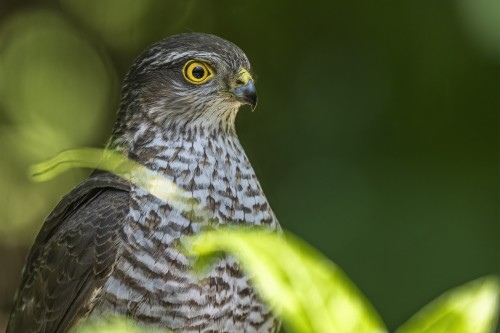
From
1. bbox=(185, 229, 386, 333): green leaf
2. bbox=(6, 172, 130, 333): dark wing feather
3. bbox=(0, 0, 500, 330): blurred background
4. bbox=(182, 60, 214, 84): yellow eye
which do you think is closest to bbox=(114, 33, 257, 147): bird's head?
bbox=(182, 60, 214, 84): yellow eye

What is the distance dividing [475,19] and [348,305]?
12.5 feet

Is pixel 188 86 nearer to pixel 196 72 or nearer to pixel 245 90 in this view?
pixel 196 72

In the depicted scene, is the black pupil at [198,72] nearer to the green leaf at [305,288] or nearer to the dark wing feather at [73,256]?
the dark wing feather at [73,256]

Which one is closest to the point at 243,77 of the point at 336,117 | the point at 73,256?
the point at 73,256

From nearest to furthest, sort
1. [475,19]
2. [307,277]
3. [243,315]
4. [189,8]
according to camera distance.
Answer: [307,277] → [243,315] → [475,19] → [189,8]

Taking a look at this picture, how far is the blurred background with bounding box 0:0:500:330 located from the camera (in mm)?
5391

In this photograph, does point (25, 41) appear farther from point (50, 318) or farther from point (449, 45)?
point (50, 318)

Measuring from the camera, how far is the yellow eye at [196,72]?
3287 mm

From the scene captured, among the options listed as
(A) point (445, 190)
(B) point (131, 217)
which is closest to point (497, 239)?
(A) point (445, 190)

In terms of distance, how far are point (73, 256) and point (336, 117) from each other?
3075mm

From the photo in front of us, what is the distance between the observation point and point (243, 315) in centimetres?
284

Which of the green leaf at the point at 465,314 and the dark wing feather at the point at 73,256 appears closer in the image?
the green leaf at the point at 465,314

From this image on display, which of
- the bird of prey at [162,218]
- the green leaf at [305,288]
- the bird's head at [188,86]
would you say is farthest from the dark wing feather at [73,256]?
the green leaf at [305,288]

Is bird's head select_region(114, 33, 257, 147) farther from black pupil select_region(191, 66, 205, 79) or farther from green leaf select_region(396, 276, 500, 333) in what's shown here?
green leaf select_region(396, 276, 500, 333)
